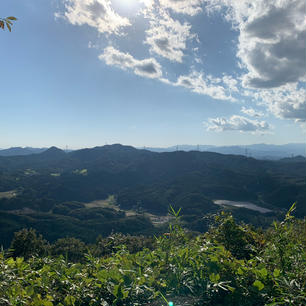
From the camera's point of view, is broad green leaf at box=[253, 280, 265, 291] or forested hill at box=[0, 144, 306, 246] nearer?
broad green leaf at box=[253, 280, 265, 291]

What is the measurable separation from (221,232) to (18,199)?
405 feet

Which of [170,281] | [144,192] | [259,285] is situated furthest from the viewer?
[144,192]

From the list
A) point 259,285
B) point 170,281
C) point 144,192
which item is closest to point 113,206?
point 144,192

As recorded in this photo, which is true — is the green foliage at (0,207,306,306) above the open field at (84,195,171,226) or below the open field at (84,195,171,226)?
above

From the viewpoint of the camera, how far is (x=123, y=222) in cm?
8731

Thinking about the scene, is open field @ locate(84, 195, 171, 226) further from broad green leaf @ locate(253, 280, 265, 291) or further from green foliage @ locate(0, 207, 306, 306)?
broad green leaf @ locate(253, 280, 265, 291)

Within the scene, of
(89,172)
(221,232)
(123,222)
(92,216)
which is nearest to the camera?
(221,232)

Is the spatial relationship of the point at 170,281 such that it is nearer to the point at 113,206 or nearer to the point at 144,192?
the point at 113,206

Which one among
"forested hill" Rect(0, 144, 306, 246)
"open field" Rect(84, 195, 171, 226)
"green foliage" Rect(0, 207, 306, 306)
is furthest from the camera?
"open field" Rect(84, 195, 171, 226)

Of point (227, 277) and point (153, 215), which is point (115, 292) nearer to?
point (227, 277)

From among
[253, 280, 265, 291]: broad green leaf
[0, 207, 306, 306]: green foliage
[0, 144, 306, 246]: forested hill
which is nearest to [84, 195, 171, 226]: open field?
[0, 144, 306, 246]: forested hill

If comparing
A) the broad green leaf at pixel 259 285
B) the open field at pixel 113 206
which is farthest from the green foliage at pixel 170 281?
the open field at pixel 113 206

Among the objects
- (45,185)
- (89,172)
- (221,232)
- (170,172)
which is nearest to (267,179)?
(170,172)

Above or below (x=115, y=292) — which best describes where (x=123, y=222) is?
below
